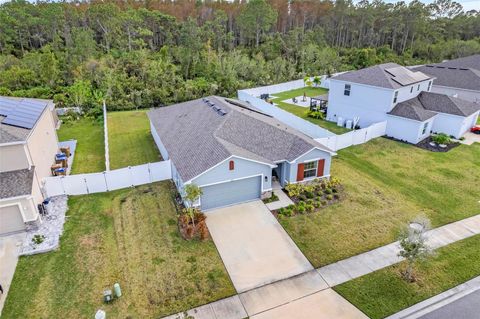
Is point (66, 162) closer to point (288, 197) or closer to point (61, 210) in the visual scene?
point (61, 210)

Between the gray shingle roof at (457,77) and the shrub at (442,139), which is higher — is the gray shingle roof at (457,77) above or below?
above

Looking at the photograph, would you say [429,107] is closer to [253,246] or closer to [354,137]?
[354,137]

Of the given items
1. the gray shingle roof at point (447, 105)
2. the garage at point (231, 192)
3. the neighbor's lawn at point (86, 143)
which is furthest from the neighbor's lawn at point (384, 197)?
the neighbor's lawn at point (86, 143)

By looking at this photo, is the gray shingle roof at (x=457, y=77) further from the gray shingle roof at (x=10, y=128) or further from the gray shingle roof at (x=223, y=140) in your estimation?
the gray shingle roof at (x=10, y=128)

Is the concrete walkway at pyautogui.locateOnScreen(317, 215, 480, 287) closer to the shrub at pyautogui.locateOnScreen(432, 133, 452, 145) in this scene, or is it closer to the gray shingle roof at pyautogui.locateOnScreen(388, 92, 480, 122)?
the shrub at pyautogui.locateOnScreen(432, 133, 452, 145)

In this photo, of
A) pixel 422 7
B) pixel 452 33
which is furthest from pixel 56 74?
pixel 452 33

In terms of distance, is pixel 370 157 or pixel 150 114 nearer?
pixel 370 157

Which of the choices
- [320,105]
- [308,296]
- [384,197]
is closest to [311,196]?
[384,197]
